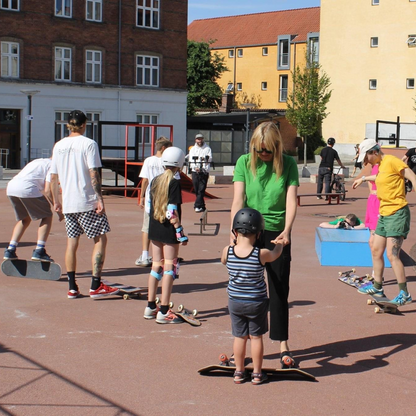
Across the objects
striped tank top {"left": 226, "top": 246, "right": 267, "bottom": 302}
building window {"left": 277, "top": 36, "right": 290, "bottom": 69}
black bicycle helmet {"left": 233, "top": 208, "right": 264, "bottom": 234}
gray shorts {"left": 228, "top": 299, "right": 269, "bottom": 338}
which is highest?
building window {"left": 277, "top": 36, "right": 290, "bottom": 69}

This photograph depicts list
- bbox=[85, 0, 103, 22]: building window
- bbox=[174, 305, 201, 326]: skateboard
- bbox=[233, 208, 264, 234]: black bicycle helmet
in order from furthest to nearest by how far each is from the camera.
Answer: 1. bbox=[85, 0, 103, 22]: building window
2. bbox=[174, 305, 201, 326]: skateboard
3. bbox=[233, 208, 264, 234]: black bicycle helmet

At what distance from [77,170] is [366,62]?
1921 inches

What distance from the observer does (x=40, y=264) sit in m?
8.75

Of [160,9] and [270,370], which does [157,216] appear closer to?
[270,370]

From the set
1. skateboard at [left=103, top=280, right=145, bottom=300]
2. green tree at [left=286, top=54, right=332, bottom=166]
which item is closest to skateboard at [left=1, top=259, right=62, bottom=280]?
skateboard at [left=103, top=280, right=145, bottom=300]

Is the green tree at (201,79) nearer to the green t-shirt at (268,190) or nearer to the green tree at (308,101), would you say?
the green tree at (308,101)

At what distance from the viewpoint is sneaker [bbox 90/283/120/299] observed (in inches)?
300

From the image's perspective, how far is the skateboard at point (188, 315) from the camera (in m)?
6.61

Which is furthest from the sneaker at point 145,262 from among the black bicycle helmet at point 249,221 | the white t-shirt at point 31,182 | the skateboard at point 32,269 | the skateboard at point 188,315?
the black bicycle helmet at point 249,221

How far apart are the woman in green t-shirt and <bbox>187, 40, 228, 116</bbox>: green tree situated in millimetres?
59191

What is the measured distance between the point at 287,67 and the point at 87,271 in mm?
61465

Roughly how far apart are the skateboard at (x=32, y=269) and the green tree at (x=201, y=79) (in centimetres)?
5595

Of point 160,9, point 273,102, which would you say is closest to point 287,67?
point 273,102

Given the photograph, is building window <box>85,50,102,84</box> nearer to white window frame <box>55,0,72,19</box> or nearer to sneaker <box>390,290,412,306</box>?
white window frame <box>55,0,72,19</box>
